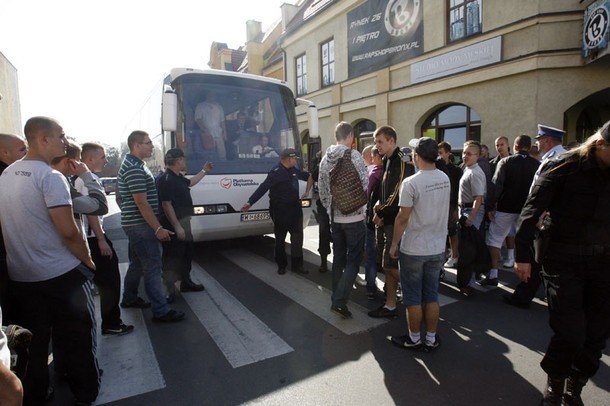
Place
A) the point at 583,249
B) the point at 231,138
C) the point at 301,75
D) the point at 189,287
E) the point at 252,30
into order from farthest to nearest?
1. the point at 252,30
2. the point at 301,75
3. the point at 231,138
4. the point at 189,287
5. the point at 583,249

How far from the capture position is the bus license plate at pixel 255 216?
597cm

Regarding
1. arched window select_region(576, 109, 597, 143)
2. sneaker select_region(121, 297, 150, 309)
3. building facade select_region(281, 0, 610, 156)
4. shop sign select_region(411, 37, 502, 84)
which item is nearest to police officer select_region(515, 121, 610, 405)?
sneaker select_region(121, 297, 150, 309)

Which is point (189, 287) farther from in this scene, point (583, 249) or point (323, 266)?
point (583, 249)

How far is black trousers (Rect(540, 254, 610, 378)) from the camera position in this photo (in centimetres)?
220

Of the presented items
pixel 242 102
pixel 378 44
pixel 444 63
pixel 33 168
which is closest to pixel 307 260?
pixel 242 102

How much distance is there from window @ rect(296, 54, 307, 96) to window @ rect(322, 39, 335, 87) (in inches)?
61.3

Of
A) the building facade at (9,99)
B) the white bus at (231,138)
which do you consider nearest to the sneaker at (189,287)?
the white bus at (231,138)

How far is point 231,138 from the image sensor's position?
6230mm

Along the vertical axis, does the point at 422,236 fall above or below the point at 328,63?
below

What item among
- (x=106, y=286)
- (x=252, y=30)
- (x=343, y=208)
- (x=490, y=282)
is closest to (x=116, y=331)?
(x=106, y=286)

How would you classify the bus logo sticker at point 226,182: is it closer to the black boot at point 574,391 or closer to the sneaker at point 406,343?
the sneaker at point 406,343

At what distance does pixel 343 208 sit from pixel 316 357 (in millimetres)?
1442

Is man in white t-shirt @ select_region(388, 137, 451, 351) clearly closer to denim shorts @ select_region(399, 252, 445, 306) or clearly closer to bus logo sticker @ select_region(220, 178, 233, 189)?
denim shorts @ select_region(399, 252, 445, 306)

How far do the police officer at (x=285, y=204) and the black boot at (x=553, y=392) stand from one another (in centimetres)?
347
